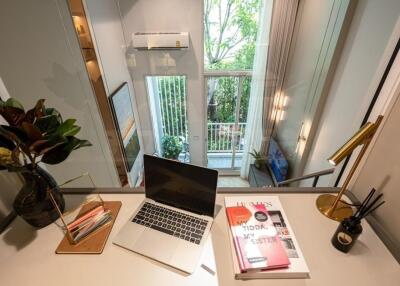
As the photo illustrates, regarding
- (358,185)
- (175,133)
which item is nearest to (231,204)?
(358,185)

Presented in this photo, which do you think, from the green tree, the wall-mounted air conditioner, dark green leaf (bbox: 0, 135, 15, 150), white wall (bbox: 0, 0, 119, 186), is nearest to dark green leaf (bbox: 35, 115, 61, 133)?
dark green leaf (bbox: 0, 135, 15, 150)

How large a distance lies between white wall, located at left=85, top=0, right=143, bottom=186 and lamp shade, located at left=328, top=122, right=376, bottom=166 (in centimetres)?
240

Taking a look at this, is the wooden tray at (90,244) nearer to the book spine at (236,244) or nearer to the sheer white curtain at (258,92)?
the book spine at (236,244)

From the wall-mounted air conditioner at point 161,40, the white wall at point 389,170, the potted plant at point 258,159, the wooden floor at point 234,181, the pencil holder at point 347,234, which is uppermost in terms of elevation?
the wall-mounted air conditioner at point 161,40

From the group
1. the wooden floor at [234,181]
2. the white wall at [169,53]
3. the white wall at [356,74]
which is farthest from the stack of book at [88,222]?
the wooden floor at [234,181]

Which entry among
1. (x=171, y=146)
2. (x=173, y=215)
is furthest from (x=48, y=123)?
(x=171, y=146)

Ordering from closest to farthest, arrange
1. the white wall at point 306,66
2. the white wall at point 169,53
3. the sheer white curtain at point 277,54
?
the white wall at point 306,66 < the sheer white curtain at point 277,54 < the white wall at point 169,53

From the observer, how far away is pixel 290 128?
2863mm

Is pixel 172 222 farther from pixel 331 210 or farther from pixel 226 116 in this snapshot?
pixel 226 116

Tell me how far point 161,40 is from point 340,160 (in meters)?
2.85

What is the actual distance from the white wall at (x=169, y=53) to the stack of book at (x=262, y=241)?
110 inches

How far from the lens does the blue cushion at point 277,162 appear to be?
2848mm

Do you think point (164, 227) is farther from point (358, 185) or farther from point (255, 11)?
point (255, 11)

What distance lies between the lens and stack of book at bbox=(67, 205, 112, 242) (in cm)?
72
